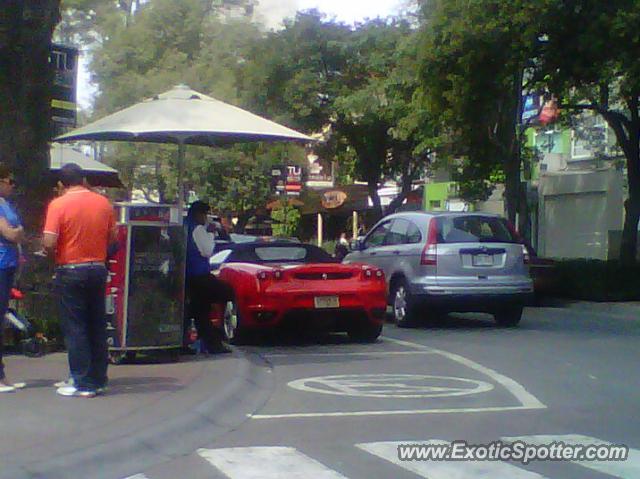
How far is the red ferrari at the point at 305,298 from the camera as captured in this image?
13227mm

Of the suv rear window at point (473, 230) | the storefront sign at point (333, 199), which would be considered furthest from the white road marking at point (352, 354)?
the storefront sign at point (333, 199)

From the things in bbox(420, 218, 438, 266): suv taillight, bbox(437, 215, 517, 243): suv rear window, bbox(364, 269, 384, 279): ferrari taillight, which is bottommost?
bbox(364, 269, 384, 279): ferrari taillight

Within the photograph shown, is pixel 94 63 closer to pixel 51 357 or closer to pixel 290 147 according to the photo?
pixel 290 147

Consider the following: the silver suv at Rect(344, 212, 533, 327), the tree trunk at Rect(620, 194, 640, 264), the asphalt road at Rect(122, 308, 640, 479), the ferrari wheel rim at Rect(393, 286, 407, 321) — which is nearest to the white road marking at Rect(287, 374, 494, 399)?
the asphalt road at Rect(122, 308, 640, 479)

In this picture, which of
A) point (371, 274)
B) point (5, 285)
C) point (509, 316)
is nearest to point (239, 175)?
point (509, 316)

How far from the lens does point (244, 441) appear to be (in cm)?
764

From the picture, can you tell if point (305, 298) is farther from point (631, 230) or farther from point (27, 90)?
point (631, 230)

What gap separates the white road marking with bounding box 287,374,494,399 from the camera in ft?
32.1

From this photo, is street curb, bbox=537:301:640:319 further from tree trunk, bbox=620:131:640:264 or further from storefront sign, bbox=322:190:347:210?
storefront sign, bbox=322:190:347:210

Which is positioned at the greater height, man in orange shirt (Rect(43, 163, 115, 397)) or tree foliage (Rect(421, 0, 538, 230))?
tree foliage (Rect(421, 0, 538, 230))

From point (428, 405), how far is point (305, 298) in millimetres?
4342

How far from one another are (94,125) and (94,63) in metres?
32.2

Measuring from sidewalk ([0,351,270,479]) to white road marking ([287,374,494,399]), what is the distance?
544 millimetres

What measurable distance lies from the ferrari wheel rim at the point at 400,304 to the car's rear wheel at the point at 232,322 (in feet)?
10.2
